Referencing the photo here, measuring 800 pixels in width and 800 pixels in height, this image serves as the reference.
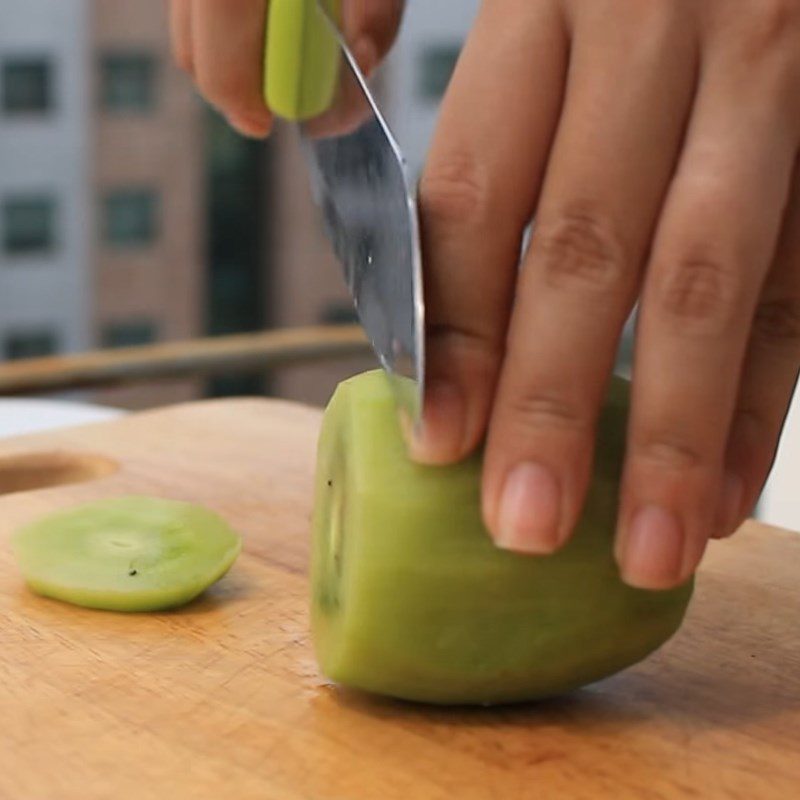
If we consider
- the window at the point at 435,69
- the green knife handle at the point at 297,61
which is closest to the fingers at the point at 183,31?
the green knife handle at the point at 297,61

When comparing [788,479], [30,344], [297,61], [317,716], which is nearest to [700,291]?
[317,716]

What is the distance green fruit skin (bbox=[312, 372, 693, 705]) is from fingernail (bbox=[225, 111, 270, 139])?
389mm

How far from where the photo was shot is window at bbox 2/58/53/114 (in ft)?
9.53

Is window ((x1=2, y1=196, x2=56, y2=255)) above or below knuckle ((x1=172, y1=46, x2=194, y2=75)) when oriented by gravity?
below

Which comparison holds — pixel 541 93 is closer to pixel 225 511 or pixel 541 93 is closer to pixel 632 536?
pixel 632 536

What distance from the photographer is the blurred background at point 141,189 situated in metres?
2.94

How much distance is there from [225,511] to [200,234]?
1801mm

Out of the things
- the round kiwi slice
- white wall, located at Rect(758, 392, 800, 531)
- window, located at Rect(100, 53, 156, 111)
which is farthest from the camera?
window, located at Rect(100, 53, 156, 111)

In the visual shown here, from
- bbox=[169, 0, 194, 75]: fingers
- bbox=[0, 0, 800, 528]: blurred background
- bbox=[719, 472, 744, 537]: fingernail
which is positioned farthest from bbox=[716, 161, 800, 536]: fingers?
bbox=[0, 0, 800, 528]: blurred background

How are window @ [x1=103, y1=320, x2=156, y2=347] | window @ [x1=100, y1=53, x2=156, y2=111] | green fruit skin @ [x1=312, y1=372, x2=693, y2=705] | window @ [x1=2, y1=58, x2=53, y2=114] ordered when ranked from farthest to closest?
window @ [x1=103, y1=320, x2=156, y2=347] → window @ [x1=100, y1=53, x2=156, y2=111] → window @ [x1=2, y1=58, x2=53, y2=114] → green fruit skin @ [x1=312, y1=372, x2=693, y2=705]

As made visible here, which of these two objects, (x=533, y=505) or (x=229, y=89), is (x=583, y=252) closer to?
(x=533, y=505)

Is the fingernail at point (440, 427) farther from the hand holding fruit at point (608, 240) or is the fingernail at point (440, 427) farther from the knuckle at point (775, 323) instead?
the knuckle at point (775, 323)

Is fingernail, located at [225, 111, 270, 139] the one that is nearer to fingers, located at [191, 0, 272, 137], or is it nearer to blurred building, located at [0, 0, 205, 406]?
fingers, located at [191, 0, 272, 137]

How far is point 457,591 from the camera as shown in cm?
90
